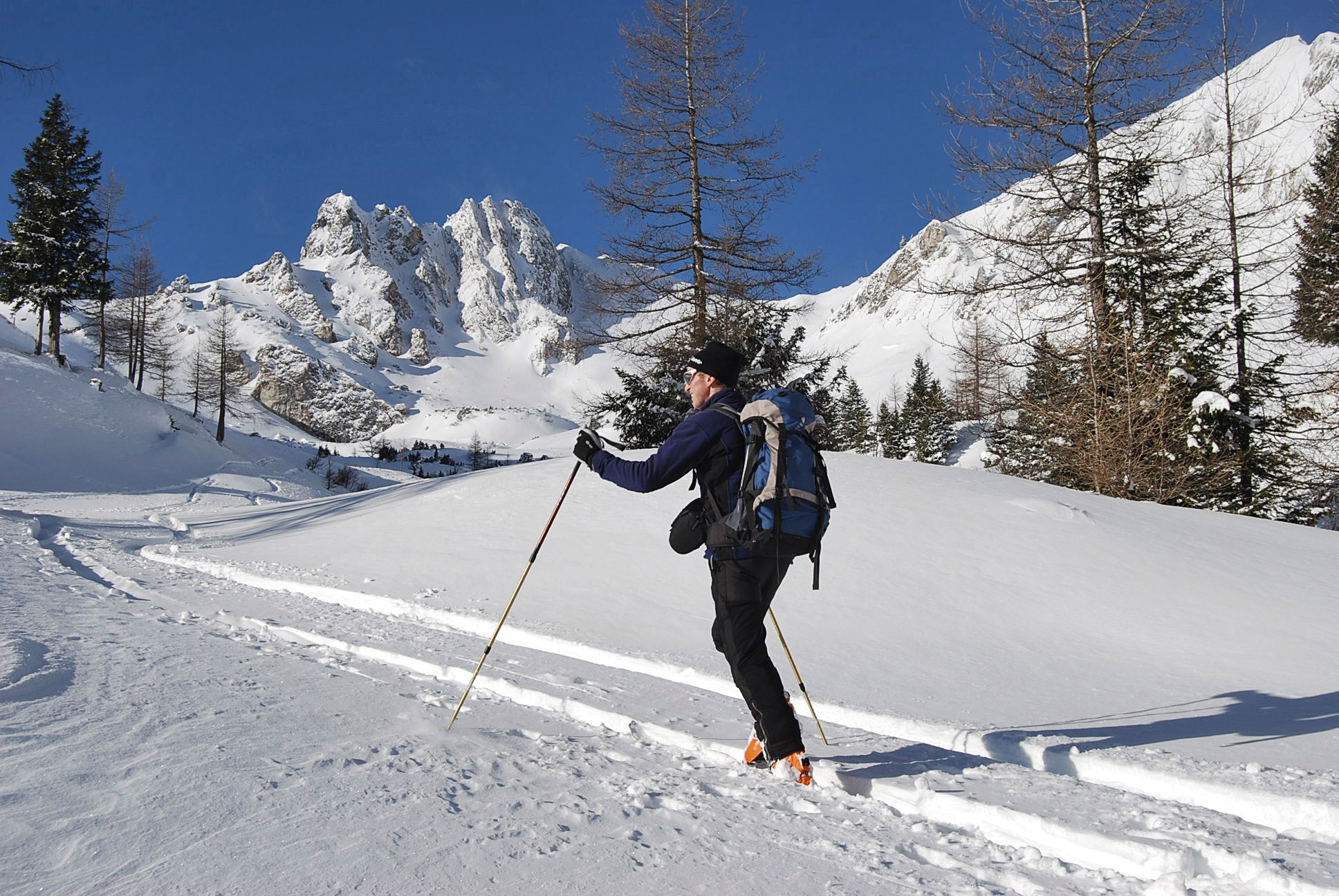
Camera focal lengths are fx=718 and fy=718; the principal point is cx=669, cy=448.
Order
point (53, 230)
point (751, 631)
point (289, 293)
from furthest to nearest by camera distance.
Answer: point (289, 293) < point (53, 230) < point (751, 631)

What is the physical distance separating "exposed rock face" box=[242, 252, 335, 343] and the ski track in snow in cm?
14458

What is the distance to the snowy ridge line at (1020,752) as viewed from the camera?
2.56m

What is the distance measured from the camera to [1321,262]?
46.1 ft

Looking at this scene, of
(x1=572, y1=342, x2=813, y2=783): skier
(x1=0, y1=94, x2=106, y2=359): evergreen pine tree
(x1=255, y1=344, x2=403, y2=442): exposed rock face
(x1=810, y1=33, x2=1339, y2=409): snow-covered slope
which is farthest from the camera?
(x1=255, y1=344, x2=403, y2=442): exposed rock face

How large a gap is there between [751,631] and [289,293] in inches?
6227

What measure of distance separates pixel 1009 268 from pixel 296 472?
27864mm

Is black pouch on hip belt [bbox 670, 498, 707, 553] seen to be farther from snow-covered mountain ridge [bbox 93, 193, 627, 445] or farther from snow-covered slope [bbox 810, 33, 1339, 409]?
snow-covered mountain ridge [bbox 93, 193, 627, 445]

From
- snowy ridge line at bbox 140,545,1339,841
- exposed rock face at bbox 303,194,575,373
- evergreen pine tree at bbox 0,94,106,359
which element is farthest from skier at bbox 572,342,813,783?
exposed rock face at bbox 303,194,575,373

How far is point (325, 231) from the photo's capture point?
161 metres

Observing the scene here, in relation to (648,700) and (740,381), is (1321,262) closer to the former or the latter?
(740,381)

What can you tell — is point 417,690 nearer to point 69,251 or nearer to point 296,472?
point 296,472


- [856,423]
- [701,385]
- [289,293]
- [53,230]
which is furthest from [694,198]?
[289,293]

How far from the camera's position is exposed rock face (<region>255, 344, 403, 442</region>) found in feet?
353

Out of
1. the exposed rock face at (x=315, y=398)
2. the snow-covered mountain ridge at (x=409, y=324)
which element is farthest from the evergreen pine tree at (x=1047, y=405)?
the exposed rock face at (x=315, y=398)
